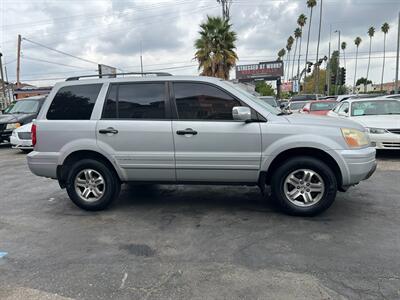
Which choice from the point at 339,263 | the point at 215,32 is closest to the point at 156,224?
the point at 339,263

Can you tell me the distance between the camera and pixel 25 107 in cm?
1333

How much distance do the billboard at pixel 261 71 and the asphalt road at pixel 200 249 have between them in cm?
4758

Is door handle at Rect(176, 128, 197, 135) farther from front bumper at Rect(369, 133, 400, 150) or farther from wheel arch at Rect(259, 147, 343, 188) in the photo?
front bumper at Rect(369, 133, 400, 150)

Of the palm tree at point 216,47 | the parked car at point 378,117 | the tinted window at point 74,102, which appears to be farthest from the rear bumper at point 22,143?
the palm tree at point 216,47

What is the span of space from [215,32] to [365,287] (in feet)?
77.3

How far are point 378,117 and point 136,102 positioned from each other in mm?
6810

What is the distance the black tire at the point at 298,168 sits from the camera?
14.6ft

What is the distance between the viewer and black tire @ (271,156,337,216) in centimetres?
444

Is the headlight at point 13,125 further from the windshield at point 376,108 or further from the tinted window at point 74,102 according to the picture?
the windshield at point 376,108

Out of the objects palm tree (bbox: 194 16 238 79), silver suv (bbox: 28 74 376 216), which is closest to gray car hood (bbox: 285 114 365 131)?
silver suv (bbox: 28 74 376 216)

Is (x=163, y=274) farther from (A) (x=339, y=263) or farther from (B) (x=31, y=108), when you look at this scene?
(B) (x=31, y=108)

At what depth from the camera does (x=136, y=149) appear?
4766 mm

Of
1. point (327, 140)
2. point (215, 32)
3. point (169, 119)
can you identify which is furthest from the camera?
point (215, 32)

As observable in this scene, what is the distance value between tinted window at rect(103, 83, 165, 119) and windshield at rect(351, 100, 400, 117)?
264 inches
